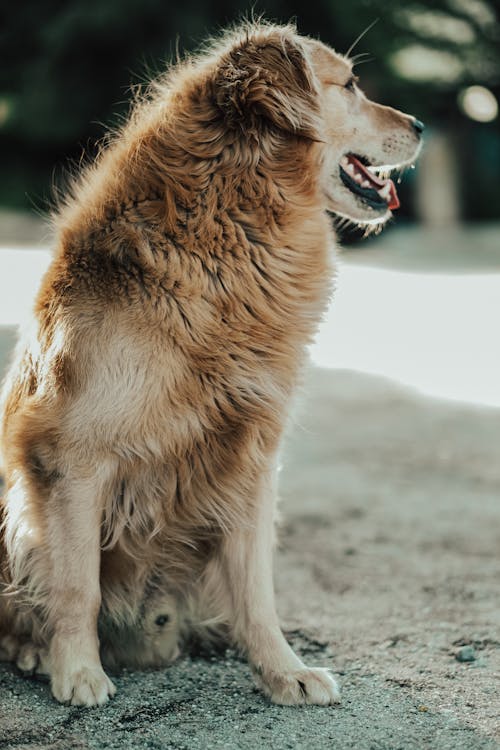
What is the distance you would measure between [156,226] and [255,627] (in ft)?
4.16

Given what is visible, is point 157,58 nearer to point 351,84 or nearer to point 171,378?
point 351,84

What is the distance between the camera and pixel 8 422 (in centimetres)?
311

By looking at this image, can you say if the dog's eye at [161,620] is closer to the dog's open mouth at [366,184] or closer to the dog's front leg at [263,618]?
the dog's front leg at [263,618]

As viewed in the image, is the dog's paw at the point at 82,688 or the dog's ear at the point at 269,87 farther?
the dog's ear at the point at 269,87

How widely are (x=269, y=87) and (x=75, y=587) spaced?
5.21ft

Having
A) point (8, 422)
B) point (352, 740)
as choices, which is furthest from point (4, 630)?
point (352, 740)

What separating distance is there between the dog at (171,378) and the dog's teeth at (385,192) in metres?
0.29

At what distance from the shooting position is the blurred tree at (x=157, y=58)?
686 inches

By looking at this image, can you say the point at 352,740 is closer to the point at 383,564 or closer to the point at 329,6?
the point at 383,564

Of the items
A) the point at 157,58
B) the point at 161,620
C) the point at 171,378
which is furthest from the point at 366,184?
the point at 157,58

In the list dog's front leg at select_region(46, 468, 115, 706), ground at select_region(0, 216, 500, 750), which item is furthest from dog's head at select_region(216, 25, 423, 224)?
dog's front leg at select_region(46, 468, 115, 706)

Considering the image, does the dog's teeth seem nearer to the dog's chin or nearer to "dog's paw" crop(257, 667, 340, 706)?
the dog's chin

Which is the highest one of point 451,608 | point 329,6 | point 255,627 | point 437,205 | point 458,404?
point 329,6

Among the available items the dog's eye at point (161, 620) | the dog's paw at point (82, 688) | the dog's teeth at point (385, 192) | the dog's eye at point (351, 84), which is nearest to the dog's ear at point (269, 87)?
the dog's eye at point (351, 84)
